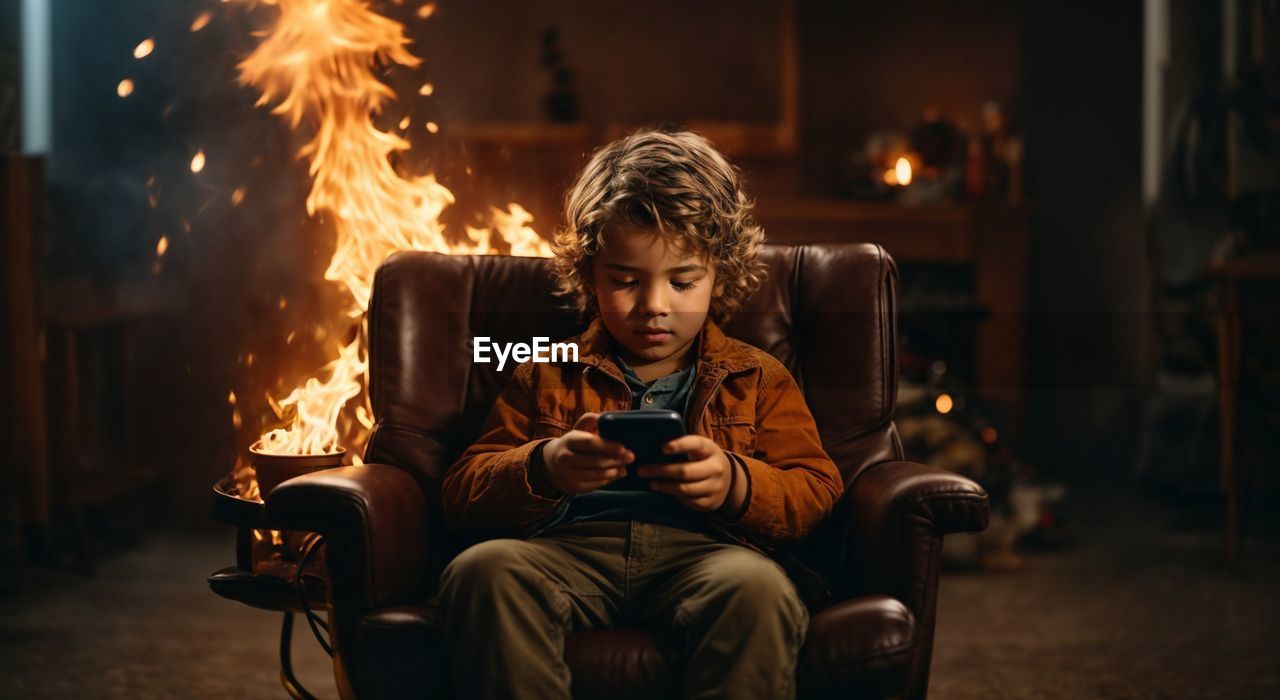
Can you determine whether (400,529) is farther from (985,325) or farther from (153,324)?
(985,325)

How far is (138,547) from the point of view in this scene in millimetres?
4020

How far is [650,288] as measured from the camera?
→ 194 cm

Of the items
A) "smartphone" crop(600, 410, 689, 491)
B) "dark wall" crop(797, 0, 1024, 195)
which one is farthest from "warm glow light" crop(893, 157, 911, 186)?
"smartphone" crop(600, 410, 689, 491)

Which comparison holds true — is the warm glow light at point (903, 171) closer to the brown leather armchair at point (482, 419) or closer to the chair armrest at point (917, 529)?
the brown leather armchair at point (482, 419)

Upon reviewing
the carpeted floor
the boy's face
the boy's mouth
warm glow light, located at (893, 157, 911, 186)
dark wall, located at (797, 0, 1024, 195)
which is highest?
dark wall, located at (797, 0, 1024, 195)

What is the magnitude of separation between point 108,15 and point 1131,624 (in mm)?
3704

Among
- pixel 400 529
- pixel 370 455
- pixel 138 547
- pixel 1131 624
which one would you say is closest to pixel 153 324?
pixel 138 547

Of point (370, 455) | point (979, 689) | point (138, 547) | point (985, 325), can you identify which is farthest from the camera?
point (985, 325)

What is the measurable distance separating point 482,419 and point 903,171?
119 inches

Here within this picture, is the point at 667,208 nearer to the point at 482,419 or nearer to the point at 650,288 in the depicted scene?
the point at 650,288

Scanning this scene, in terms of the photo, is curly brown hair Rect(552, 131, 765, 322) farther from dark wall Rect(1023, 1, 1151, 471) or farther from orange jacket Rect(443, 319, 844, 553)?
dark wall Rect(1023, 1, 1151, 471)

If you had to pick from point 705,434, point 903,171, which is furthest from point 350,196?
point 903,171

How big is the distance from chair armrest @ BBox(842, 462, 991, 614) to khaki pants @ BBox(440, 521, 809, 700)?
0.57 ft

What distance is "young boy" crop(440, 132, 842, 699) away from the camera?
1.69m
